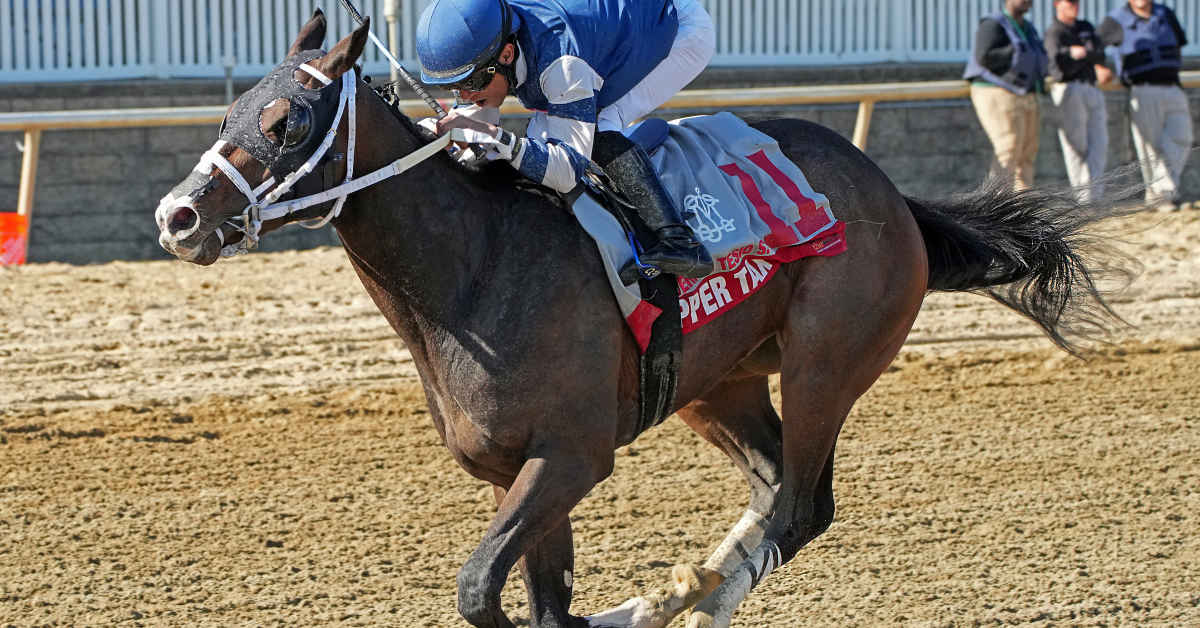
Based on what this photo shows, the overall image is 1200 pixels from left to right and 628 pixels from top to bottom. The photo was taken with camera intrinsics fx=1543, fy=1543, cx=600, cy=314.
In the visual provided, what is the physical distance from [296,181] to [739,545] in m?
1.81

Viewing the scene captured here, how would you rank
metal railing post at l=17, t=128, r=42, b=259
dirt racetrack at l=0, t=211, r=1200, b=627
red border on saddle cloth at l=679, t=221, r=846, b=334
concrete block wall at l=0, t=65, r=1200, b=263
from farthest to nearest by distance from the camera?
1. concrete block wall at l=0, t=65, r=1200, b=263
2. metal railing post at l=17, t=128, r=42, b=259
3. dirt racetrack at l=0, t=211, r=1200, b=627
4. red border on saddle cloth at l=679, t=221, r=846, b=334

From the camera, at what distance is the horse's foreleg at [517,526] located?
3.52 metres

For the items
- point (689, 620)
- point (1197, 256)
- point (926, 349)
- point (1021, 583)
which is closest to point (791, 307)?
point (689, 620)

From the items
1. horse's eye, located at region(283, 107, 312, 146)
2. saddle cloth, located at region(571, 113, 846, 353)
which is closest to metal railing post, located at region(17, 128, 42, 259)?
saddle cloth, located at region(571, 113, 846, 353)

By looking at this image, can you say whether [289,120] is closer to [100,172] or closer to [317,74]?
[317,74]

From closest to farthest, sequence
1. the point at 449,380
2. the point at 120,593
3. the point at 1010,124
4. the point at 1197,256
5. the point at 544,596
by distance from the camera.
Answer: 1. the point at 449,380
2. the point at 544,596
3. the point at 120,593
4. the point at 1197,256
5. the point at 1010,124

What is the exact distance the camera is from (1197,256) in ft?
30.8

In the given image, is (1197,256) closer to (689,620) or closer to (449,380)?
(689,620)

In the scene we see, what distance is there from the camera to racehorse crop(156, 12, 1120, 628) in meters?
3.40

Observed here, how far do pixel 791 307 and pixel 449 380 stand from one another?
1.06m

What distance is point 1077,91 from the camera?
1050cm

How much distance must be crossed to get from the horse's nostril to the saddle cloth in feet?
3.12

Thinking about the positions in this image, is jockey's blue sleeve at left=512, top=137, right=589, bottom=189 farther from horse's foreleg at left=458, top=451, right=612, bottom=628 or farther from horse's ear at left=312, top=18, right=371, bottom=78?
horse's foreleg at left=458, top=451, right=612, bottom=628

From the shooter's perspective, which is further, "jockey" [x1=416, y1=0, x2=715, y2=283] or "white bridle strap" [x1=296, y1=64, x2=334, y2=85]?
"jockey" [x1=416, y1=0, x2=715, y2=283]
